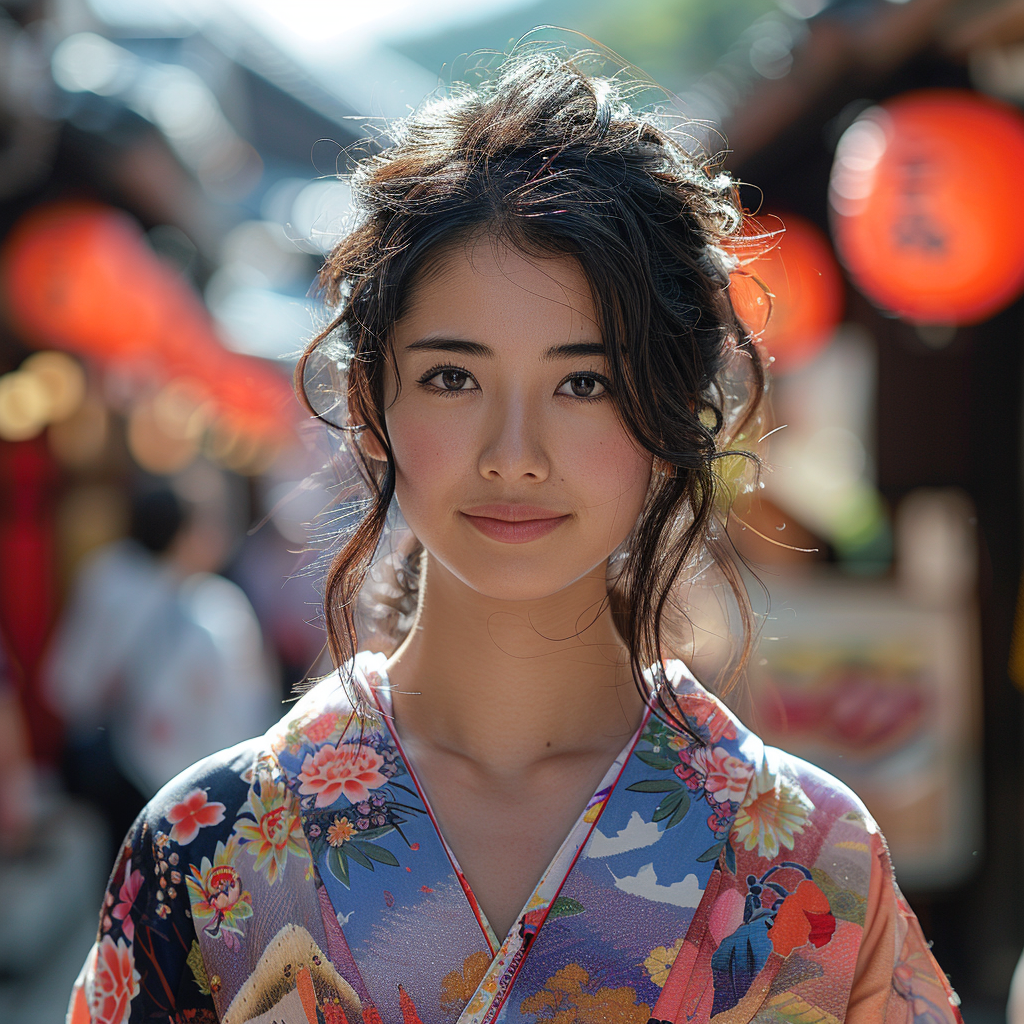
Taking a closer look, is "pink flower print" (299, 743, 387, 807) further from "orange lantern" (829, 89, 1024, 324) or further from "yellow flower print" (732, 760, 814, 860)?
"orange lantern" (829, 89, 1024, 324)

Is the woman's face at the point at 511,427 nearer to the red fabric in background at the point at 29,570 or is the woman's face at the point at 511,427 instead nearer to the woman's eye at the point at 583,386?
the woman's eye at the point at 583,386

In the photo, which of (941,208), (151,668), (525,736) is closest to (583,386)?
(525,736)

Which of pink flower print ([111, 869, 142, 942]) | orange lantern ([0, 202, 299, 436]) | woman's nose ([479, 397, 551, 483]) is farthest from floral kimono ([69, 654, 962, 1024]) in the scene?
orange lantern ([0, 202, 299, 436])

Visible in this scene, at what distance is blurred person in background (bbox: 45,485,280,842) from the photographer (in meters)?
4.09

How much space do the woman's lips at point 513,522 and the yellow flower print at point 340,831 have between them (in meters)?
0.45

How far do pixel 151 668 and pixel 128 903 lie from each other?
2820mm

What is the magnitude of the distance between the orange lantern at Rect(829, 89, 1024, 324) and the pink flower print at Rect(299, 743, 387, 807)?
2817 mm

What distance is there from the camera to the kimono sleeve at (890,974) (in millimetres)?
1487

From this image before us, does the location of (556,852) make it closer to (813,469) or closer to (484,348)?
(484,348)

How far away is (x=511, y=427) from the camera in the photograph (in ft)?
4.57

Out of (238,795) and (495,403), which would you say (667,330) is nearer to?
(495,403)

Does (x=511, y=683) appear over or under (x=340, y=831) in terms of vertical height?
over

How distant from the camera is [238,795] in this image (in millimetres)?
1539

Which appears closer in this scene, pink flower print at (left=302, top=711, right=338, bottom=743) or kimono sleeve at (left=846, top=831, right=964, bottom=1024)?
kimono sleeve at (left=846, top=831, right=964, bottom=1024)
